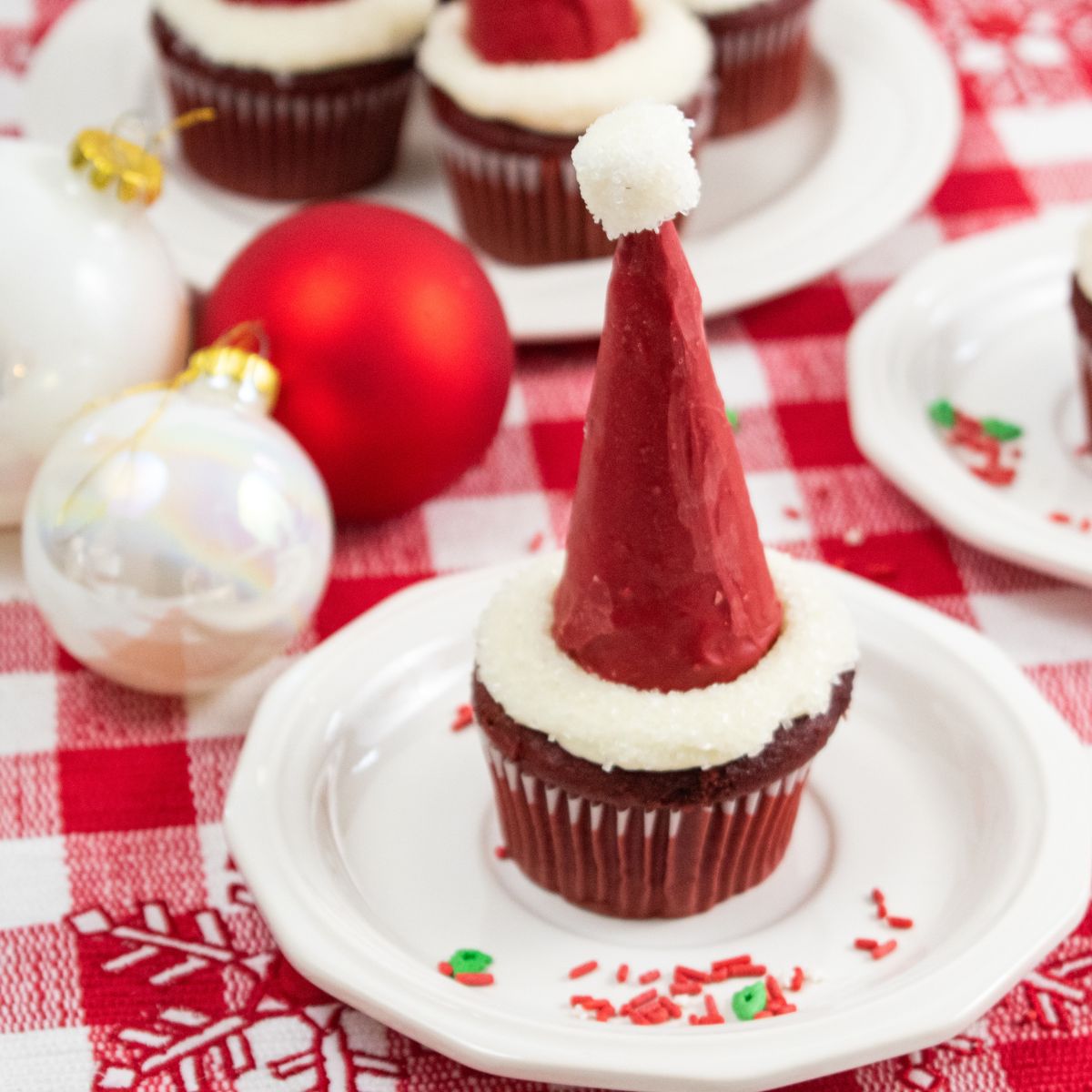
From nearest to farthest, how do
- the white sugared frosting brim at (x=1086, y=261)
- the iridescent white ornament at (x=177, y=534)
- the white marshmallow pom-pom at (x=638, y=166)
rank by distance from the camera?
1. the white marshmallow pom-pom at (x=638, y=166)
2. the iridescent white ornament at (x=177, y=534)
3. the white sugared frosting brim at (x=1086, y=261)

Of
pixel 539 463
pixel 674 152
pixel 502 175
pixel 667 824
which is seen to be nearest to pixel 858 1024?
pixel 667 824

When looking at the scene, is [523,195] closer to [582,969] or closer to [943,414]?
[943,414]

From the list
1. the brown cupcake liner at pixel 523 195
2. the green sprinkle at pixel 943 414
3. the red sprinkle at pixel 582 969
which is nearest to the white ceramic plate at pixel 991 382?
the green sprinkle at pixel 943 414

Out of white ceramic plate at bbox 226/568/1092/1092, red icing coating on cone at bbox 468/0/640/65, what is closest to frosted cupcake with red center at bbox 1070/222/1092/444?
white ceramic plate at bbox 226/568/1092/1092

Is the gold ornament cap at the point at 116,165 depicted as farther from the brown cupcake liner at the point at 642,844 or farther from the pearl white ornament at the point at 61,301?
the brown cupcake liner at the point at 642,844

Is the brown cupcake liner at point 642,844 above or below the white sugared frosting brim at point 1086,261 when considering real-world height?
below

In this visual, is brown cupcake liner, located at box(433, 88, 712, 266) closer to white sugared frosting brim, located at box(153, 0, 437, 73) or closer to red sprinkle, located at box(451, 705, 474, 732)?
white sugared frosting brim, located at box(153, 0, 437, 73)

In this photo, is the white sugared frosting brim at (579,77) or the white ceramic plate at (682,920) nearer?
the white ceramic plate at (682,920)
